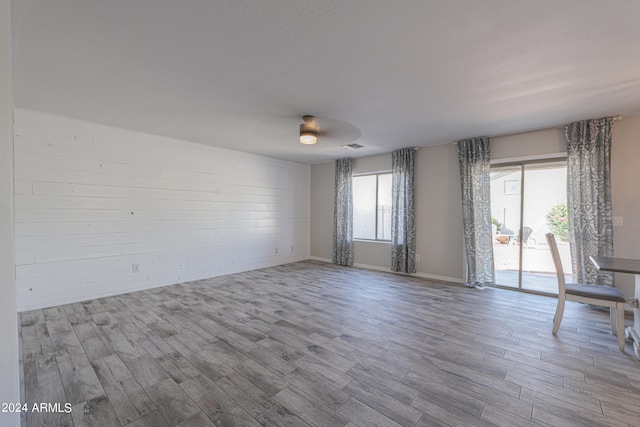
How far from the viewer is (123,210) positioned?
13.5ft

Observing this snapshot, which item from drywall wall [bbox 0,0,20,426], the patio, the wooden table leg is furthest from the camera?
the patio

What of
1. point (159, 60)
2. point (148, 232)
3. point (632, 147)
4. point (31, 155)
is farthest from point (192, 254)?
point (632, 147)

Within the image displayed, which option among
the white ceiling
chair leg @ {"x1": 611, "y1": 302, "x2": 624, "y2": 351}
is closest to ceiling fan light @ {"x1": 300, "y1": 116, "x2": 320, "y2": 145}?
the white ceiling

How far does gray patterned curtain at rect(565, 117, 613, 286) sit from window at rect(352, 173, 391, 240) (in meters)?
3.02

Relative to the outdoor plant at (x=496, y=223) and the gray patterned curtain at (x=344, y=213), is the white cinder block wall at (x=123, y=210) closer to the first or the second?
the gray patterned curtain at (x=344, y=213)

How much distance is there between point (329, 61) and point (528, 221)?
4216 millimetres

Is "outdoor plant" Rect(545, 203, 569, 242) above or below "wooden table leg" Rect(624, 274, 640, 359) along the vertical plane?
above

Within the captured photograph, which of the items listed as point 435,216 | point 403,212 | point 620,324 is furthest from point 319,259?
point 620,324

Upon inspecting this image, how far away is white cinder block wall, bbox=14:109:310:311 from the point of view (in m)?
3.39

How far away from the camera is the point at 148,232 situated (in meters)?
4.37

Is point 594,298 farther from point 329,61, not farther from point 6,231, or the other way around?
point 6,231

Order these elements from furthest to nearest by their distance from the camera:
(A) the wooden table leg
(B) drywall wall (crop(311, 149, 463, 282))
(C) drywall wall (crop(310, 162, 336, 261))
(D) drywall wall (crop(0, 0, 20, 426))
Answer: (C) drywall wall (crop(310, 162, 336, 261)) → (B) drywall wall (crop(311, 149, 463, 282)) → (A) the wooden table leg → (D) drywall wall (crop(0, 0, 20, 426))

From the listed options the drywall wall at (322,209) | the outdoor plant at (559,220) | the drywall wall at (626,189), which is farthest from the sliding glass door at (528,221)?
the drywall wall at (322,209)

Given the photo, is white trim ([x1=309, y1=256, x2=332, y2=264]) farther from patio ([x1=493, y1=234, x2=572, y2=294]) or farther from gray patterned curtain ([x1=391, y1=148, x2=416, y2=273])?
patio ([x1=493, y1=234, x2=572, y2=294])
